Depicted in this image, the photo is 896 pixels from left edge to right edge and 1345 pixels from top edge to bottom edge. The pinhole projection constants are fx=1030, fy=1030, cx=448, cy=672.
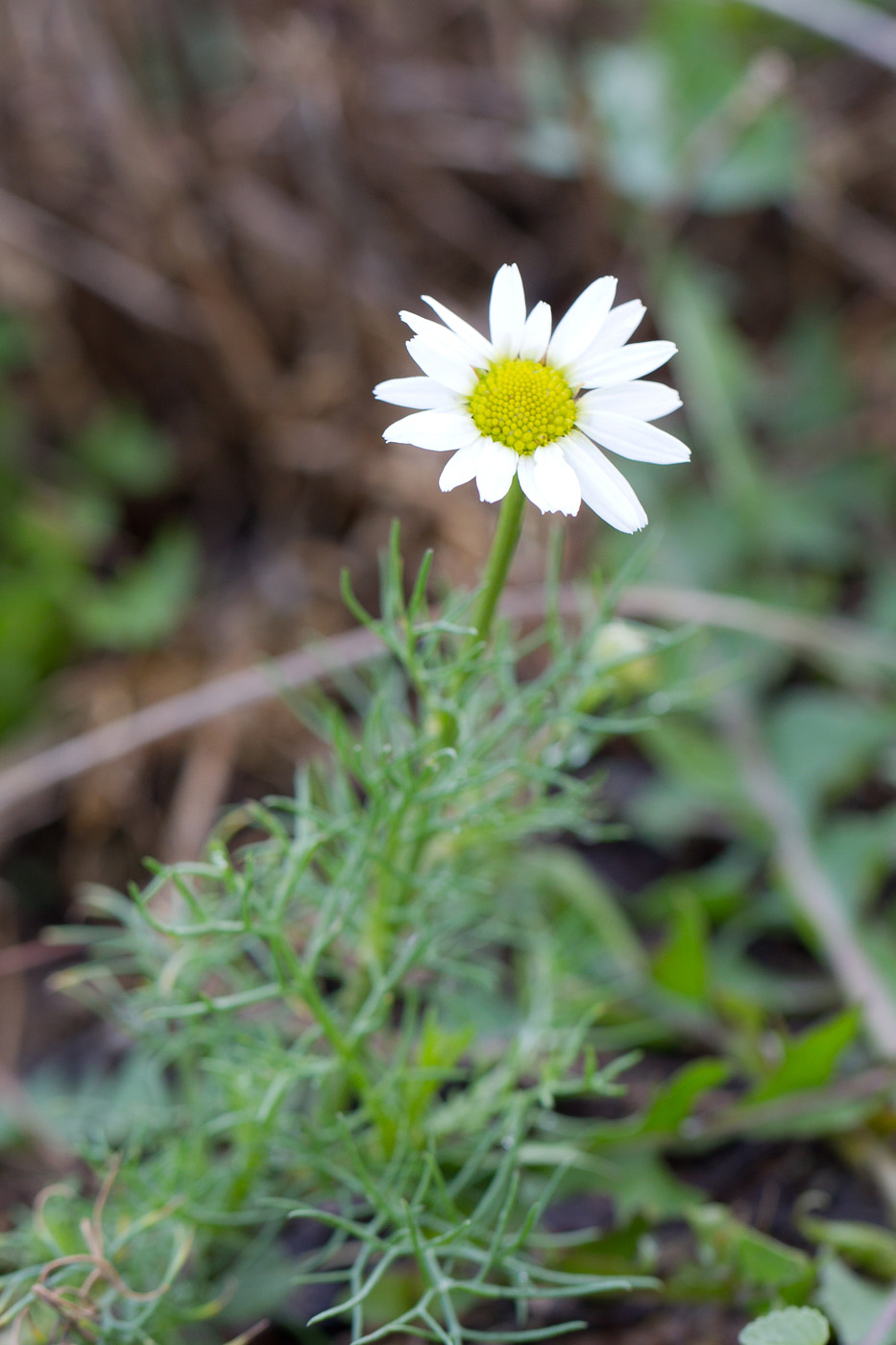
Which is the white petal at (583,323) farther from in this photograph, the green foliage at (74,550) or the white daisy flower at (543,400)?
the green foliage at (74,550)

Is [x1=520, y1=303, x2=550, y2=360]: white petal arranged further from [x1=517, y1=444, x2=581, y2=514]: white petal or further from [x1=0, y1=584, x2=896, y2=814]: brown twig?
[x1=0, y1=584, x2=896, y2=814]: brown twig

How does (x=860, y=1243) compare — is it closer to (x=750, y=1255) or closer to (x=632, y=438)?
(x=750, y=1255)

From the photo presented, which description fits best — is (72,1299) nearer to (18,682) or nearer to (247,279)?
(18,682)

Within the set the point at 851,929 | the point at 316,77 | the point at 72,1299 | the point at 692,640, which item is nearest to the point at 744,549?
the point at 692,640

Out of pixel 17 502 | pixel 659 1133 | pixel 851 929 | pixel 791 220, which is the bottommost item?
pixel 659 1133

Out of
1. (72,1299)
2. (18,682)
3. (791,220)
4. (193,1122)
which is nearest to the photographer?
(72,1299)

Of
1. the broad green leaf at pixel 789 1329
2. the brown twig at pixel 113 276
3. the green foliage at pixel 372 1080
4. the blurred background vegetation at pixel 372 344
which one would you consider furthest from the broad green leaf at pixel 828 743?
the brown twig at pixel 113 276
